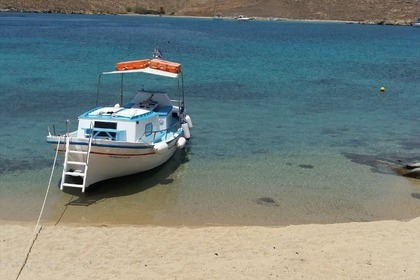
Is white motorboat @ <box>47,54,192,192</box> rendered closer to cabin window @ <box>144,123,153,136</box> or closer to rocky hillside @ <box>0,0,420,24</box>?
cabin window @ <box>144,123,153,136</box>

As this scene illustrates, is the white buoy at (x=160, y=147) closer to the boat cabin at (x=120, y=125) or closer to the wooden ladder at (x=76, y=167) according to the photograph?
the boat cabin at (x=120, y=125)

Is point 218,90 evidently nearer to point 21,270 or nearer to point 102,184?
point 102,184

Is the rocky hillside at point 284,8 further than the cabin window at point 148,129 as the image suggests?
Yes

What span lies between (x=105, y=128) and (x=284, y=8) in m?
185

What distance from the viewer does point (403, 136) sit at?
79.0 ft

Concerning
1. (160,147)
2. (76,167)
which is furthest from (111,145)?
(160,147)

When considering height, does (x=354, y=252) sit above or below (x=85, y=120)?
below

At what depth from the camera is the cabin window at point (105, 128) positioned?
15.6m

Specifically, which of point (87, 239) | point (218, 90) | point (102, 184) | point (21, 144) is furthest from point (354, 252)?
point (218, 90)

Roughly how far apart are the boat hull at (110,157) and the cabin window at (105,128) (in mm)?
753

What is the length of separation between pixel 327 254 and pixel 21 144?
13.6m

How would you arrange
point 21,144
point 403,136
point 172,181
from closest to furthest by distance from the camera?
point 172,181, point 21,144, point 403,136

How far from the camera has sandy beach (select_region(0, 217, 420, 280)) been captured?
10.3 meters

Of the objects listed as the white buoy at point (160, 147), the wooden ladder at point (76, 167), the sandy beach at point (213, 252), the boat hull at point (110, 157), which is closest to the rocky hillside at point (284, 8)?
the white buoy at point (160, 147)
